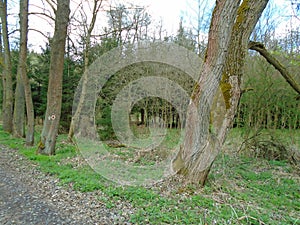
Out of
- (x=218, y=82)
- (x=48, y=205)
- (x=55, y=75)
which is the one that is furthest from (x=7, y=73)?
(x=218, y=82)

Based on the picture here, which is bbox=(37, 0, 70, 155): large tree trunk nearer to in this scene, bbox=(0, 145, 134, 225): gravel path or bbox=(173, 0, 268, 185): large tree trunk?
bbox=(0, 145, 134, 225): gravel path

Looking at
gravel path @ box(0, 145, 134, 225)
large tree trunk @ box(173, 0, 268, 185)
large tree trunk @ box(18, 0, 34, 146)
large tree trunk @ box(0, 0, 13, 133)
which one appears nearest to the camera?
gravel path @ box(0, 145, 134, 225)

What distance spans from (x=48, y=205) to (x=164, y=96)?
23.9ft

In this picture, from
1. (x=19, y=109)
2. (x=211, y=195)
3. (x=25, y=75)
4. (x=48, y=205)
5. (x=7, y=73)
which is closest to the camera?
(x=48, y=205)

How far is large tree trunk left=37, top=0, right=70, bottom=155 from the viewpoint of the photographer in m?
5.77

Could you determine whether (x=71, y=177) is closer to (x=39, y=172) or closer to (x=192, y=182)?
(x=39, y=172)

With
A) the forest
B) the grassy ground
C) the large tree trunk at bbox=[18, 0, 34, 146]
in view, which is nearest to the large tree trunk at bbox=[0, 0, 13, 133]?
the forest

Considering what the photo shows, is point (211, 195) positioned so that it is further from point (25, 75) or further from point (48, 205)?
point (25, 75)

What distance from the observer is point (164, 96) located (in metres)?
9.78

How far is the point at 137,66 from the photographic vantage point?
30.6ft

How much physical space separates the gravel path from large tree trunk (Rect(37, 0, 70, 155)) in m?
1.58

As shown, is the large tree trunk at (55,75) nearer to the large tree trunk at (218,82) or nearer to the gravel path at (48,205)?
the gravel path at (48,205)

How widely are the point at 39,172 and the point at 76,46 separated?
615cm

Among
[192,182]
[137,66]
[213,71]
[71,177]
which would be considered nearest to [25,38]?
[137,66]
